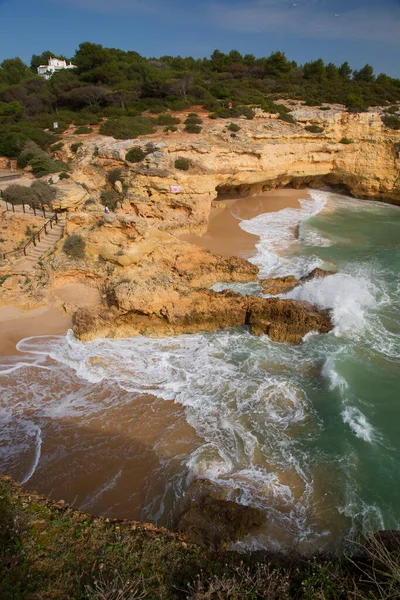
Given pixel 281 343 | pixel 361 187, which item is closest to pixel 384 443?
pixel 281 343

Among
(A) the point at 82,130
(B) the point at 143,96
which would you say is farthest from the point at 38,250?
(B) the point at 143,96

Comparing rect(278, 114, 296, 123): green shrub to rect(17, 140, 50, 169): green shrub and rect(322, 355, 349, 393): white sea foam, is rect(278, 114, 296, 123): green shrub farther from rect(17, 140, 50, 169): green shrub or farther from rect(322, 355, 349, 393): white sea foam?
rect(322, 355, 349, 393): white sea foam

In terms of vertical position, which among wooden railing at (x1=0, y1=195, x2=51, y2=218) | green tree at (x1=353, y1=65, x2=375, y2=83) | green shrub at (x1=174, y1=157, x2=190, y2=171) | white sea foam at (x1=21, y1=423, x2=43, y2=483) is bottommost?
white sea foam at (x1=21, y1=423, x2=43, y2=483)

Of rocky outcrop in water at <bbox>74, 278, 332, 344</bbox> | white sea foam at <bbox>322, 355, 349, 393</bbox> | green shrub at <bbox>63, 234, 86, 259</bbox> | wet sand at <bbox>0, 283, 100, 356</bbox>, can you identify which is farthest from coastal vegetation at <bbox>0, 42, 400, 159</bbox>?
white sea foam at <bbox>322, 355, 349, 393</bbox>

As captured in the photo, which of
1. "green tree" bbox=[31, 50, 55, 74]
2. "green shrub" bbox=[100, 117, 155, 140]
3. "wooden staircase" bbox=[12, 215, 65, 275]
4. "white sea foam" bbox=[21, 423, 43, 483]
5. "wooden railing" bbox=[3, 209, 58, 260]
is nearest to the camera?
"white sea foam" bbox=[21, 423, 43, 483]

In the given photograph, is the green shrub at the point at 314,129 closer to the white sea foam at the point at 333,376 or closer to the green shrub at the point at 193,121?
the green shrub at the point at 193,121

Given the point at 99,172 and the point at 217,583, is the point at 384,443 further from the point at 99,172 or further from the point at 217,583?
the point at 99,172

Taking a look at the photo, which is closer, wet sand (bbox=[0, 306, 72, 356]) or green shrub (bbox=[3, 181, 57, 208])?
wet sand (bbox=[0, 306, 72, 356])
